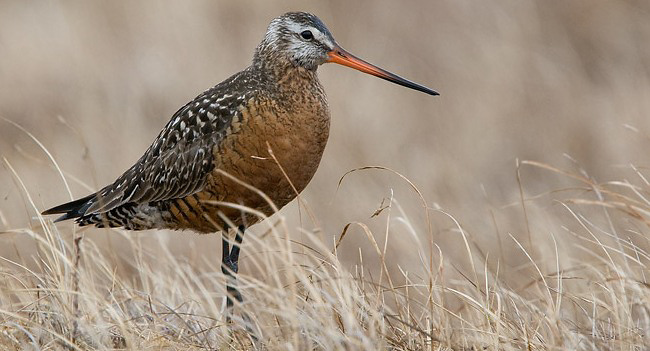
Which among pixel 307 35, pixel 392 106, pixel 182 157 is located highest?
pixel 307 35

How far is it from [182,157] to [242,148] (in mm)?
454

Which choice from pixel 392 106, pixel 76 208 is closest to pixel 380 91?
pixel 392 106

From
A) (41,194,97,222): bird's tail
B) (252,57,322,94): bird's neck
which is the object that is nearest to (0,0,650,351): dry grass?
(41,194,97,222): bird's tail

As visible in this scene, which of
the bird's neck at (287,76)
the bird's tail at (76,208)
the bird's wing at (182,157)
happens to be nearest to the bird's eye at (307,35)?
the bird's neck at (287,76)

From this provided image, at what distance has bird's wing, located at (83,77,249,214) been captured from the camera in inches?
188

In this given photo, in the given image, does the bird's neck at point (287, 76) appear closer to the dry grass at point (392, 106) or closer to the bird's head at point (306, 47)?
the bird's head at point (306, 47)

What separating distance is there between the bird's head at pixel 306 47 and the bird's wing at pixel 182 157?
0.26m

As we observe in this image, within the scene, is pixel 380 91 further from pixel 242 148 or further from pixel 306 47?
pixel 242 148

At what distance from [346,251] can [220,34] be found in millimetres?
2556

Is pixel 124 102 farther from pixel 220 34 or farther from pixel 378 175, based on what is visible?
pixel 378 175

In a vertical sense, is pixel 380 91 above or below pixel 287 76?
below

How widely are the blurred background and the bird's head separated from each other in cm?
398

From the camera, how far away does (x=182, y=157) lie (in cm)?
496

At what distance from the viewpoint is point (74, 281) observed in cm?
368
